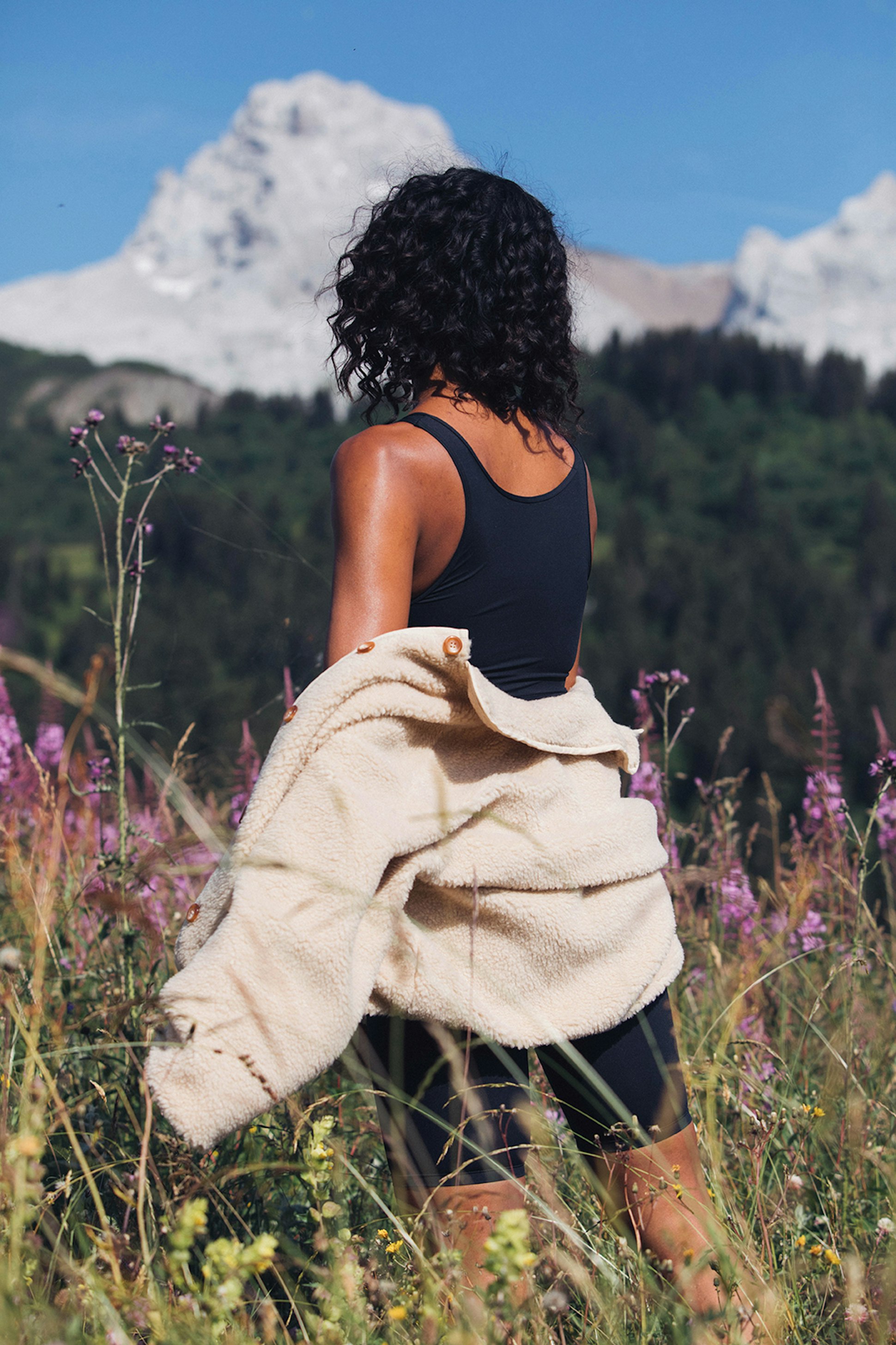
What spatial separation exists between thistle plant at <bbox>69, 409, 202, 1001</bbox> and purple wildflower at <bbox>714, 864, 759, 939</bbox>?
1.67 metres

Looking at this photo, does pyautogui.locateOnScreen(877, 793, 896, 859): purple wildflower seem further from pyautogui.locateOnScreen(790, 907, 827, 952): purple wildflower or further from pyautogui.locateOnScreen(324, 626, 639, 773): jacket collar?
pyautogui.locateOnScreen(324, 626, 639, 773): jacket collar

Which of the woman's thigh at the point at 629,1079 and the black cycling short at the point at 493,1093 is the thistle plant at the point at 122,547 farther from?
the woman's thigh at the point at 629,1079

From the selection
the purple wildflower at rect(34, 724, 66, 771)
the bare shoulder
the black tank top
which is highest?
the bare shoulder

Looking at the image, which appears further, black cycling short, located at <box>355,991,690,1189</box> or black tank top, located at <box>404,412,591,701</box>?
black tank top, located at <box>404,412,591,701</box>

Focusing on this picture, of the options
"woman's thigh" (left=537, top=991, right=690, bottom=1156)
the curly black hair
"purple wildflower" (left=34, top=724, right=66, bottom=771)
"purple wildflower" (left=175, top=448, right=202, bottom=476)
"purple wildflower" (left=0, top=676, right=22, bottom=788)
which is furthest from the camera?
"purple wildflower" (left=34, top=724, right=66, bottom=771)

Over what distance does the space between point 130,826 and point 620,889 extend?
1459 millimetres

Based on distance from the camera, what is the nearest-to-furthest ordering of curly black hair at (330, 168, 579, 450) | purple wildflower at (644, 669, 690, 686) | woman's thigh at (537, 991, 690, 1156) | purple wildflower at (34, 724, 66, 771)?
woman's thigh at (537, 991, 690, 1156) < curly black hair at (330, 168, 579, 450) < purple wildflower at (644, 669, 690, 686) < purple wildflower at (34, 724, 66, 771)

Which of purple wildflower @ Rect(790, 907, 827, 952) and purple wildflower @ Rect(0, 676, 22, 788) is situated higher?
purple wildflower @ Rect(0, 676, 22, 788)

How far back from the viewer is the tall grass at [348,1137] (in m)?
1.17

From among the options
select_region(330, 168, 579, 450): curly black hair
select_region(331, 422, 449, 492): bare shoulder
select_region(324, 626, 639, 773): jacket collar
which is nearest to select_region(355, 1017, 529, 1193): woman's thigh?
select_region(324, 626, 639, 773): jacket collar

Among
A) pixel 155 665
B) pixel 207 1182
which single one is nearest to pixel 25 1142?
pixel 207 1182

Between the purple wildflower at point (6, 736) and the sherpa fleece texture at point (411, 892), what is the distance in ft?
7.84

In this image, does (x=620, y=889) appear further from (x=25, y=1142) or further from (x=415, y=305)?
(x=415, y=305)

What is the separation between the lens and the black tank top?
1560 mm
